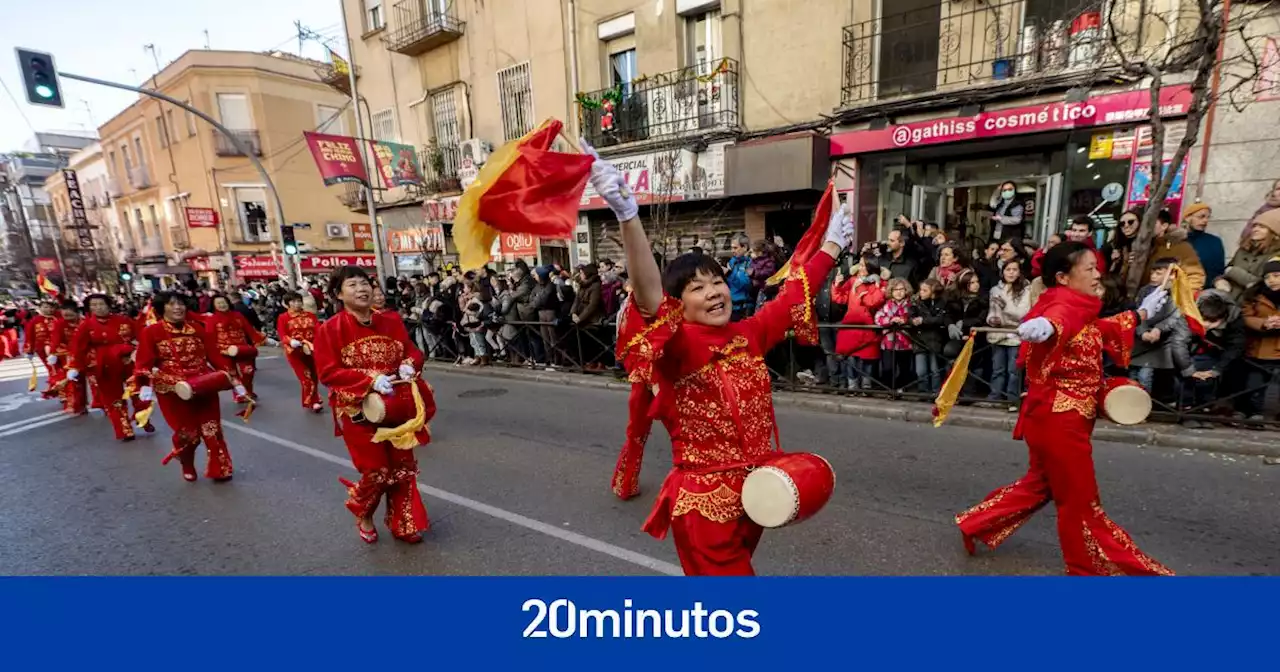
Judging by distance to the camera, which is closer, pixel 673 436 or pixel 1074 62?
pixel 673 436

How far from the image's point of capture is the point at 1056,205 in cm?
906

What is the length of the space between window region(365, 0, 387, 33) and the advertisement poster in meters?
4.58

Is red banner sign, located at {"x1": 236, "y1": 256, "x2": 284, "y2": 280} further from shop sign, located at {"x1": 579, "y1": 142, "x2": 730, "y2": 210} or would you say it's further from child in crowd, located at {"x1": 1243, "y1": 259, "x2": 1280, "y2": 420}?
child in crowd, located at {"x1": 1243, "y1": 259, "x2": 1280, "y2": 420}

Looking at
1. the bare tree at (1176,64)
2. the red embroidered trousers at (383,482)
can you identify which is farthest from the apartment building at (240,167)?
the bare tree at (1176,64)

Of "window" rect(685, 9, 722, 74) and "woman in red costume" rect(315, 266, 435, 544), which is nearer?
"woman in red costume" rect(315, 266, 435, 544)

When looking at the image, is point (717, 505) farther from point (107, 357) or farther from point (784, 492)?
point (107, 357)

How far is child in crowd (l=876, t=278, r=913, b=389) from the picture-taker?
6.61 meters

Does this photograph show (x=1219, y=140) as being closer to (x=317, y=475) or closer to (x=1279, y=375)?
(x=1279, y=375)

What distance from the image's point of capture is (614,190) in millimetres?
2006

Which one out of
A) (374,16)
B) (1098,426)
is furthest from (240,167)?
(1098,426)

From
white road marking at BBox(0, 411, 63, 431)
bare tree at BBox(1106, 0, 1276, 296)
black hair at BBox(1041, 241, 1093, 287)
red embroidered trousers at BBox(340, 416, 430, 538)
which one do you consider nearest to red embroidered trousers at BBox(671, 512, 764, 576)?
black hair at BBox(1041, 241, 1093, 287)

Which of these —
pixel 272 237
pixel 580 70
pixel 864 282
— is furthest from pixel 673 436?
pixel 272 237

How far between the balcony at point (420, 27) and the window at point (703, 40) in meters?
7.46

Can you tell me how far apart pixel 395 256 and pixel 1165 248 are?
19913 millimetres
